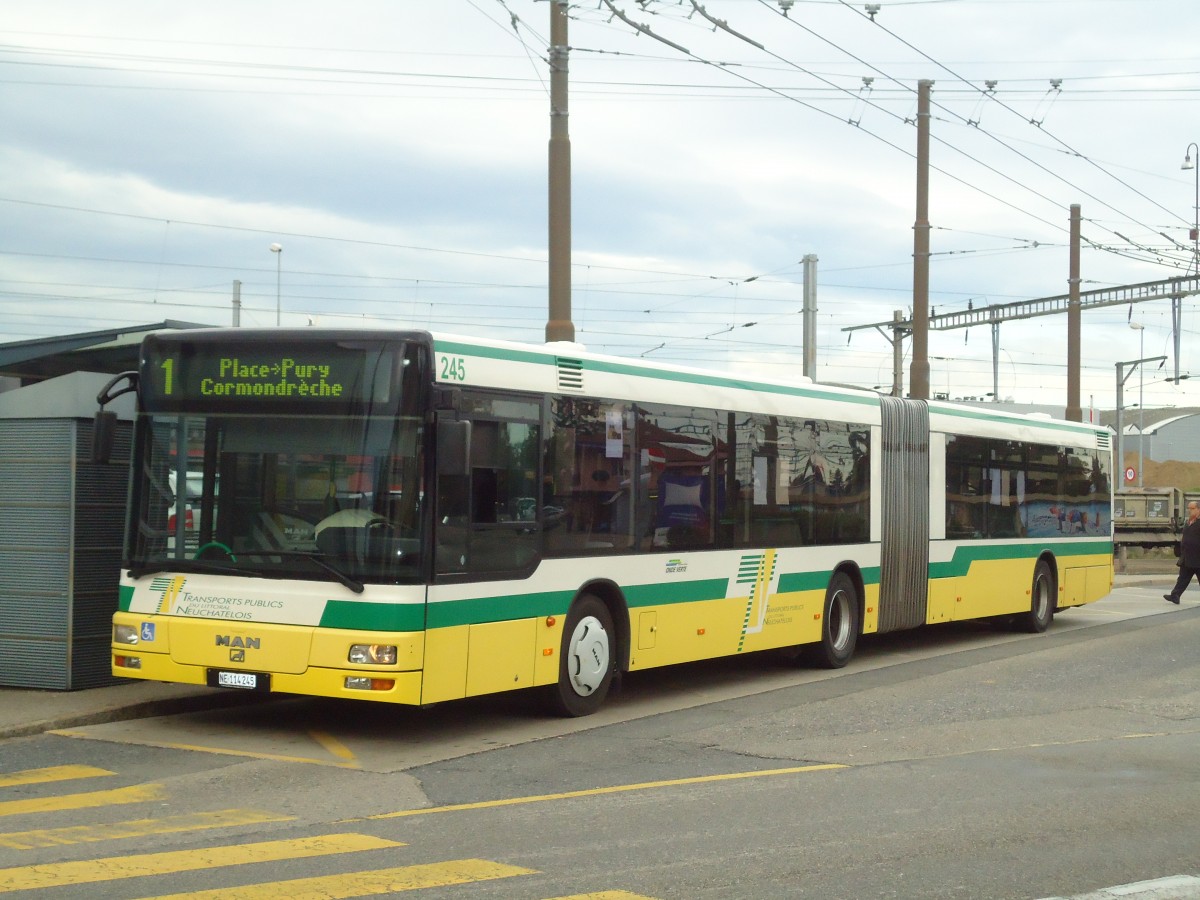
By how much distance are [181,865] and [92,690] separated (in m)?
5.50

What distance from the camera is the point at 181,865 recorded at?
6508mm

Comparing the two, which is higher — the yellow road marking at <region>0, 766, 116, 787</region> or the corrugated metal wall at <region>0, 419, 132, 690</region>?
the corrugated metal wall at <region>0, 419, 132, 690</region>

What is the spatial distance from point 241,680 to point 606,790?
281 centimetres

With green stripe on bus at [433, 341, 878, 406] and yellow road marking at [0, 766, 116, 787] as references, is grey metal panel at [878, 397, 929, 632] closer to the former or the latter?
green stripe on bus at [433, 341, 878, 406]

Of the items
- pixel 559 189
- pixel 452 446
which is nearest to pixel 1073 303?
pixel 559 189

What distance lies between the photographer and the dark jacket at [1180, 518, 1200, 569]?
77.9 feet

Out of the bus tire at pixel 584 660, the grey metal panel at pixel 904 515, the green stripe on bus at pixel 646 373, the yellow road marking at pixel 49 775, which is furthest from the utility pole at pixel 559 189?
the yellow road marking at pixel 49 775

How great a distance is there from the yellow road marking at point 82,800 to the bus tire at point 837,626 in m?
8.27

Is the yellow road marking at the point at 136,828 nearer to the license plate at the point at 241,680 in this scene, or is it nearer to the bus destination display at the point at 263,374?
the license plate at the point at 241,680

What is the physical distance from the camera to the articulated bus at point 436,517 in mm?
9711

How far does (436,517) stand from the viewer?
9.78 m

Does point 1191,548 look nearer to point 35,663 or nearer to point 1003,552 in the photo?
point 1003,552

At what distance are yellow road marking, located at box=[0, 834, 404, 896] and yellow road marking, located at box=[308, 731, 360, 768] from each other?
92.7 inches

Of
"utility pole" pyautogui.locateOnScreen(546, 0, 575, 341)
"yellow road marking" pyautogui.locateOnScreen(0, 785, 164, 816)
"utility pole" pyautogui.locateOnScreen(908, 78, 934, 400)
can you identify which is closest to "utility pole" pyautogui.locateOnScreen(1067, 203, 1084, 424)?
"utility pole" pyautogui.locateOnScreen(908, 78, 934, 400)
